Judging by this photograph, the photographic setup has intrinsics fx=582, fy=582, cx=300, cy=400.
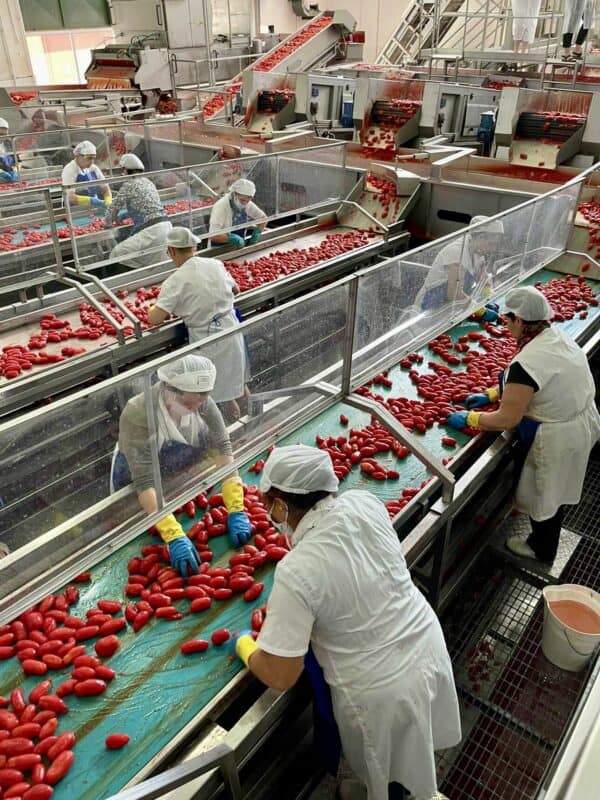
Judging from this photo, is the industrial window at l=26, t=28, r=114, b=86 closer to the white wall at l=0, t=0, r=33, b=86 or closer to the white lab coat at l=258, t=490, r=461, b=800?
the white wall at l=0, t=0, r=33, b=86

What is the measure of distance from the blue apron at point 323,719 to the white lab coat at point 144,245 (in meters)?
3.67

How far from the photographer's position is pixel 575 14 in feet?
28.3

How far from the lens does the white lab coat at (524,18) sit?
838 cm

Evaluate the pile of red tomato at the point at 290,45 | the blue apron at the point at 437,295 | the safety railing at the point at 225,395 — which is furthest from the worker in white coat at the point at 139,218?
the pile of red tomato at the point at 290,45

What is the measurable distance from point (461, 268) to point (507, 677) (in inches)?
82.5

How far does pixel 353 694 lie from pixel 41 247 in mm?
4243

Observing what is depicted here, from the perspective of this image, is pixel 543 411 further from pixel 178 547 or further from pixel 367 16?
pixel 367 16

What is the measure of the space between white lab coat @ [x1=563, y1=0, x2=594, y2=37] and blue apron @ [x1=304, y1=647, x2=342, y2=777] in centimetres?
993

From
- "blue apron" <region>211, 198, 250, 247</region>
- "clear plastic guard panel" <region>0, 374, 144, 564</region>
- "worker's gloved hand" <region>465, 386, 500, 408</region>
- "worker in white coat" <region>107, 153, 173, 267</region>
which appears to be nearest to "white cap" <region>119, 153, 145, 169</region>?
"worker in white coat" <region>107, 153, 173, 267</region>

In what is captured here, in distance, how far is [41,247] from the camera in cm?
461

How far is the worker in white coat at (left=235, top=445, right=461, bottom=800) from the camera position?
148 centimetres

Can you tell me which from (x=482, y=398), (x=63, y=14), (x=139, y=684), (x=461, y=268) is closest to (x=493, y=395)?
(x=482, y=398)

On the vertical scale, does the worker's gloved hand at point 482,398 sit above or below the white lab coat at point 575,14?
below

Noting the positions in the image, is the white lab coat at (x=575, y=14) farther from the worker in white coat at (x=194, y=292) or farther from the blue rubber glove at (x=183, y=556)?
the blue rubber glove at (x=183, y=556)
